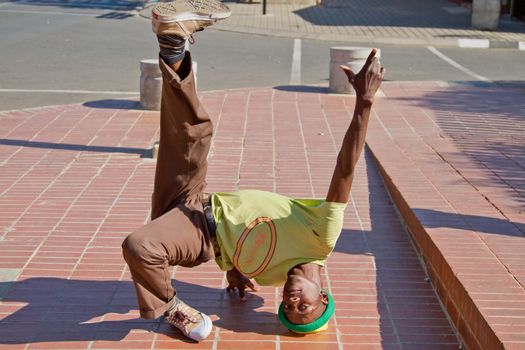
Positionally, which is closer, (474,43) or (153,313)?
(153,313)

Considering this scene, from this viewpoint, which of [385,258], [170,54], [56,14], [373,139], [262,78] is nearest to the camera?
[170,54]

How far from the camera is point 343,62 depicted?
36.5ft

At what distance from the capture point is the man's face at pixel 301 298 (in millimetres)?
4340

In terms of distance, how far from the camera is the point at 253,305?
486 cm

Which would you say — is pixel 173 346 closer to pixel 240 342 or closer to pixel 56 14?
pixel 240 342

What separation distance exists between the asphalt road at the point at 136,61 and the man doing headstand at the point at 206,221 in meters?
6.69

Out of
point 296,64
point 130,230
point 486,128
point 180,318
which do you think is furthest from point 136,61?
point 180,318

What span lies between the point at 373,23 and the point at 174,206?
1674 centimetres

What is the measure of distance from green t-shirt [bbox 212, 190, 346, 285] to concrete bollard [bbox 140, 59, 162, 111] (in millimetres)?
5733

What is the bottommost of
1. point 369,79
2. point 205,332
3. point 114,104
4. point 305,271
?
point 114,104

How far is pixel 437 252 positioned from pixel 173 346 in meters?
1.62

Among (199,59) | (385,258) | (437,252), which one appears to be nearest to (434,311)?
(437,252)

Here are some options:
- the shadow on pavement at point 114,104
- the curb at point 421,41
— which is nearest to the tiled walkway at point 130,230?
the shadow on pavement at point 114,104

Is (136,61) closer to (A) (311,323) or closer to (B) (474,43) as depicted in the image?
(B) (474,43)
